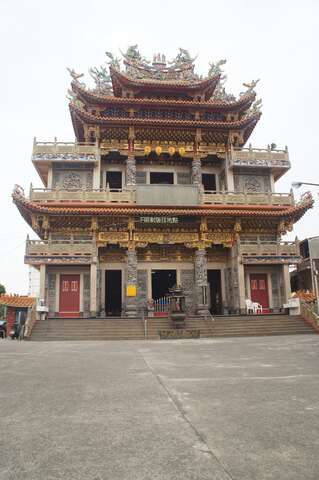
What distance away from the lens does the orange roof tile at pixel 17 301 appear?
18.0m

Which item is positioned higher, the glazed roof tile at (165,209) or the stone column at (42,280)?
the glazed roof tile at (165,209)

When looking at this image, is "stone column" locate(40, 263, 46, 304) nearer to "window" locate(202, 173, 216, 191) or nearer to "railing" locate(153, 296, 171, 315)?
"railing" locate(153, 296, 171, 315)

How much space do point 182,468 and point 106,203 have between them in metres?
19.1

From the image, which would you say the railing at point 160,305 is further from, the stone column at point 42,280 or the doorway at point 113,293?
the stone column at point 42,280

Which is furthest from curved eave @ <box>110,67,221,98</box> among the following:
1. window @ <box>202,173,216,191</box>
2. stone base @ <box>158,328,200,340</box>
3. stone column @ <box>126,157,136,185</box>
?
stone base @ <box>158,328,200,340</box>

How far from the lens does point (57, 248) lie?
66.3 feet

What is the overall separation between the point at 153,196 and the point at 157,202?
0.46 meters

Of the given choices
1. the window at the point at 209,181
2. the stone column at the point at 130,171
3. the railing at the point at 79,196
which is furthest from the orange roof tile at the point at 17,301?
the window at the point at 209,181

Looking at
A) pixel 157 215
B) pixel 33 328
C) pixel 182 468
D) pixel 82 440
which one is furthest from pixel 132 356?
pixel 157 215

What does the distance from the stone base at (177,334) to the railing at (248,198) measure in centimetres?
860

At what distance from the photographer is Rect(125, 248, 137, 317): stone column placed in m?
20.0

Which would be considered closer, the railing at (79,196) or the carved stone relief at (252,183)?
the railing at (79,196)

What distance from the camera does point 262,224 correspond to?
73.3 feet

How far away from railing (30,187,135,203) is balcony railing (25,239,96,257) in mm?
2496
